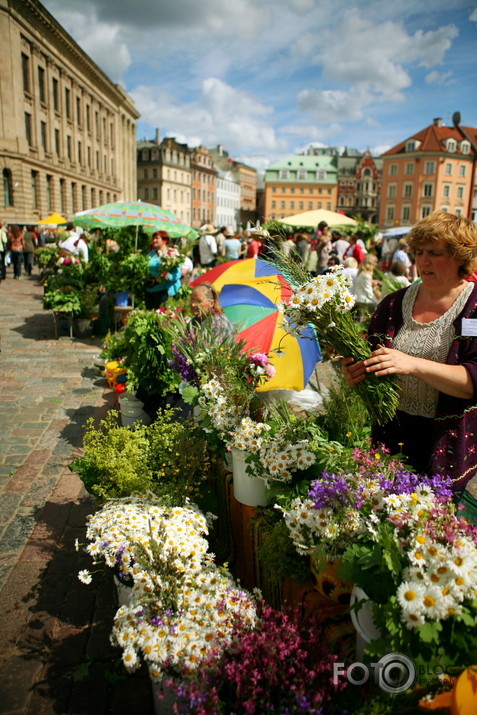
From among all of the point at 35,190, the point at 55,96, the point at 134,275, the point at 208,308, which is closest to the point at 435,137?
the point at 55,96

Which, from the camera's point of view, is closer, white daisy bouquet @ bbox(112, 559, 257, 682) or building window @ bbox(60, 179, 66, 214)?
white daisy bouquet @ bbox(112, 559, 257, 682)

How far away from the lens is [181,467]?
290 cm

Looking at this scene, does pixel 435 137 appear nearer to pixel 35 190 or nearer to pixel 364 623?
pixel 35 190

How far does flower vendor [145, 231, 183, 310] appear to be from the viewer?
8180mm

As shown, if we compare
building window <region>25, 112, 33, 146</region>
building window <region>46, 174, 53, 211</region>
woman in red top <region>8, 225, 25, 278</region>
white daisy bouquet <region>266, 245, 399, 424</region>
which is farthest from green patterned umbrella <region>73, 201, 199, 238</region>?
building window <region>46, 174, 53, 211</region>

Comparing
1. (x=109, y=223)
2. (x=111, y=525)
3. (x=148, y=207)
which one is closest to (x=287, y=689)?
(x=111, y=525)

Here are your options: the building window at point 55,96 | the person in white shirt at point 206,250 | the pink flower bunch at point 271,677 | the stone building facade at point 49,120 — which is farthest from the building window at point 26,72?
the pink flower bunch at point 271,677

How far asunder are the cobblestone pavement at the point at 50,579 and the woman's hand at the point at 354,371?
5.37 ft

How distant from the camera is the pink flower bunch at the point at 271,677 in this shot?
4.98 feet

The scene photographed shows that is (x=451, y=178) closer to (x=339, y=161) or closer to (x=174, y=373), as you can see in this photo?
(x=339, y=161)

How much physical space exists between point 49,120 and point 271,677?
4320cm

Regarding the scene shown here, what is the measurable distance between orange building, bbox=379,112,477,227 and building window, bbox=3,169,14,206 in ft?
163

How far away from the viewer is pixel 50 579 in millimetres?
2887

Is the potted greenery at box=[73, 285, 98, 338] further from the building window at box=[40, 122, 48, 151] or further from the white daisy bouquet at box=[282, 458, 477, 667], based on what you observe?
the building window at box=[40, 122, 48, 151]
